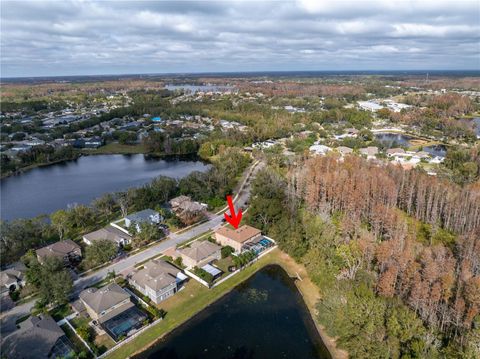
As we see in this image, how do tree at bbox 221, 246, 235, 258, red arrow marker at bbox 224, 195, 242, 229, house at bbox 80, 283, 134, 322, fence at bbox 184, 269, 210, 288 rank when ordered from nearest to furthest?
1. house at bbox 80, 283, 134, 322
2. fence at bbox 184, 269, 210, 288
3. tree at bbox 221, 246, 235, 258
4. red arrow marker at bbox 224, 195, 242, 229

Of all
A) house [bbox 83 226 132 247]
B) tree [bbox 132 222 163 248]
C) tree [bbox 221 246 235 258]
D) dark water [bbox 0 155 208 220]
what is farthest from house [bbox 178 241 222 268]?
dark water [bbox 0 155 208 220]

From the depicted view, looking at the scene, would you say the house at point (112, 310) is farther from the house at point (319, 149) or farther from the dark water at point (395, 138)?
the dark water at point (395, 138)

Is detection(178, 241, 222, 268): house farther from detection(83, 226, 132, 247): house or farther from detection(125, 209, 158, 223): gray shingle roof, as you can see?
detection(125, 209, 158, 223): gray shingle roof

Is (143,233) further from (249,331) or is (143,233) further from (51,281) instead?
(249,331)

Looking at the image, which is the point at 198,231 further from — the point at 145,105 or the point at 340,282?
the point at 145,105

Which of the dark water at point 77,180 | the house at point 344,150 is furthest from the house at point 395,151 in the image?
the dark water at point 77,180

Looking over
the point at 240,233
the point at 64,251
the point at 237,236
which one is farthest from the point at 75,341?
the point at 240,233
